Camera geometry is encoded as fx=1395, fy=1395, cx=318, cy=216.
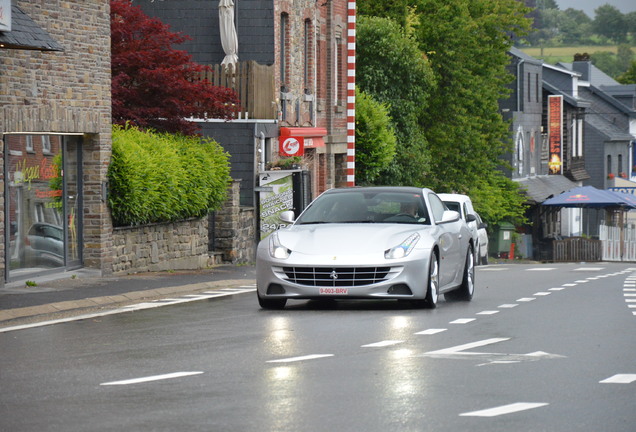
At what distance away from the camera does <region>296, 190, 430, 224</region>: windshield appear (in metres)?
17.2

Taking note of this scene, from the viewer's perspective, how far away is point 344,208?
56.9 ft

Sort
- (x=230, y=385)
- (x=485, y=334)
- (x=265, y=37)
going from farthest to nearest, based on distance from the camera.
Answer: (x=265, y=37), (x=485, y=334), (x=230, y=385)

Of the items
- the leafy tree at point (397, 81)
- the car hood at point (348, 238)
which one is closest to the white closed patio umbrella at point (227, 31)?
the leafy tree at point (397, 81)

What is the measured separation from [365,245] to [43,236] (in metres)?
7.04

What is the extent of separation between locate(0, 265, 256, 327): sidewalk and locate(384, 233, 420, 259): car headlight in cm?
372

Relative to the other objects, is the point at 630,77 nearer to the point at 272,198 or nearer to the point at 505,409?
the point at 272,198

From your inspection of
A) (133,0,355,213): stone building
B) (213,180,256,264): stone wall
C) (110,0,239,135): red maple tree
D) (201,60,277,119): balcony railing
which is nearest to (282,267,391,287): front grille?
(110,0,239,135): red maple tree

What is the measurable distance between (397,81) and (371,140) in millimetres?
5605

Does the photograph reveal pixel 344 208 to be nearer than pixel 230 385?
No

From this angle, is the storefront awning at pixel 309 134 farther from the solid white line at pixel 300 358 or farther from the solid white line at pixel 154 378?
the solid white line at pixel 154 378

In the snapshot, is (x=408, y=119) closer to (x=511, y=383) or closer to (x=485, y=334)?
(x=485, y=334)

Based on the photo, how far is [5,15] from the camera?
1791cm

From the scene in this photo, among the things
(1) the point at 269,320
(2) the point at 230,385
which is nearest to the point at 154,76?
(1) the point at 269,320

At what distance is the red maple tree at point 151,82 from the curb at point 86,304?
681 cm
